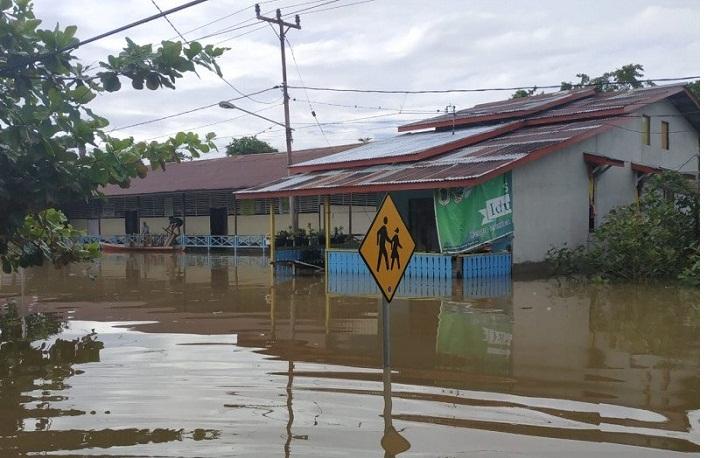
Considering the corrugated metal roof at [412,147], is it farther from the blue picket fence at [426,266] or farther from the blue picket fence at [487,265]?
the blue picket fence at [487,265]

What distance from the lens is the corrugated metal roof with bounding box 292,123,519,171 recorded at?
20.5 m

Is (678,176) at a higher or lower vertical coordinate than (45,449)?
higher

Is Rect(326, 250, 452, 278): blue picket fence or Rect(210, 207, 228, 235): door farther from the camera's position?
Rect(210, 207, 228, 235): door

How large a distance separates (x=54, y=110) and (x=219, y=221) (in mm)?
31502

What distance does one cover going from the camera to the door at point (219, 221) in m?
36.5

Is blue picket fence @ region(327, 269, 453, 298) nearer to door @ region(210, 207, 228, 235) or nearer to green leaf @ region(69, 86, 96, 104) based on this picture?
green leaf @ region(69, 86, 96, 104)

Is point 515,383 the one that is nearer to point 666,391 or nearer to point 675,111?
point 666,391

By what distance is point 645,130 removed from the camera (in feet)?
77.3

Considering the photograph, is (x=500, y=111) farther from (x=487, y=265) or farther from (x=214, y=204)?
(x=214, y=204)

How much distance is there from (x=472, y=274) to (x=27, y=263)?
11833mm

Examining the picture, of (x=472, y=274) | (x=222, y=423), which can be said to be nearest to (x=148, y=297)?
(x=472, y=274)

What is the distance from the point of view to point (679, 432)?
5.66 m

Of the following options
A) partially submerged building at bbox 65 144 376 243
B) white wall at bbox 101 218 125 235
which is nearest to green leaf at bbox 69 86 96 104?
partially submerged building at bbox 65 144 376 243

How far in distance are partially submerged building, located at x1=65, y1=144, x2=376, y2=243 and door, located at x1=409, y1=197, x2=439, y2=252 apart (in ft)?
20.7
